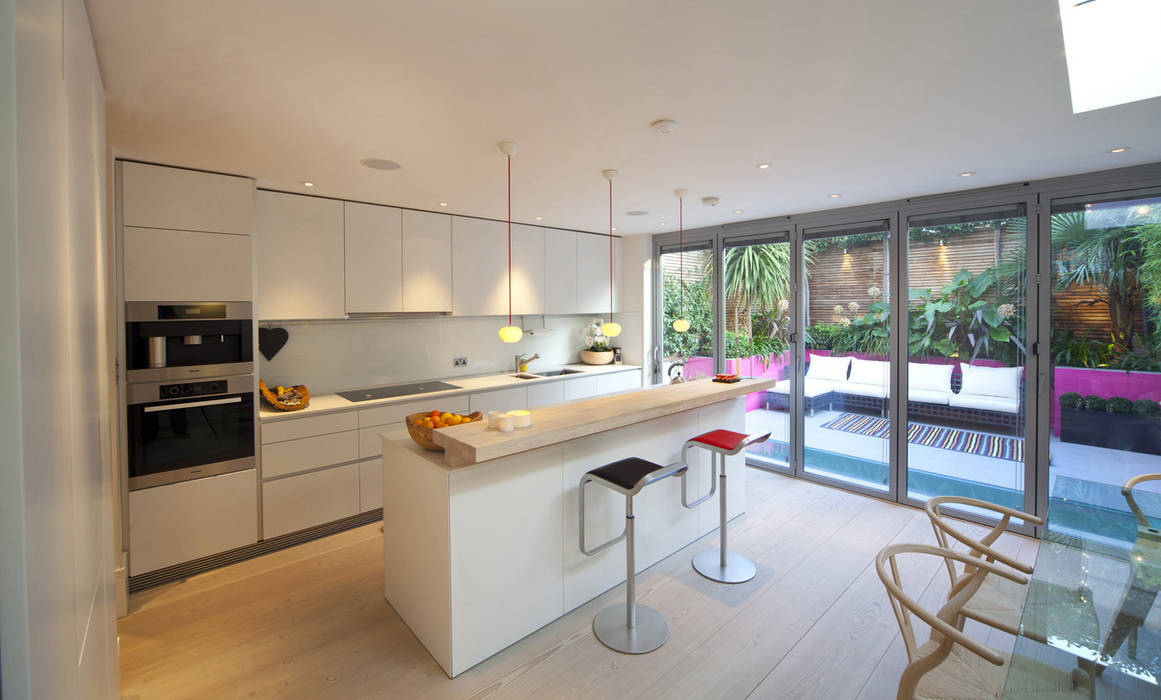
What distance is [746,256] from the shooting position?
495 cm

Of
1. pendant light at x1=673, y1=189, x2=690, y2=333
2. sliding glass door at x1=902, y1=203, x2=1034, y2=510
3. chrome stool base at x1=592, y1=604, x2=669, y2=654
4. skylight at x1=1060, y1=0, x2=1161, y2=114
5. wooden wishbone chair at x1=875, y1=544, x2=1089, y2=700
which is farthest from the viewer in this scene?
pendant light at x1=673, y1=189, x2=690, y2=333

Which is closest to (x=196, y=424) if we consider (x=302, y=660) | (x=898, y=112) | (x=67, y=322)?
(x=302, y=660)

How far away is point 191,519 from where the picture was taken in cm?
298

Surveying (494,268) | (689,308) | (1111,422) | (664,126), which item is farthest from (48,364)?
(689,308)

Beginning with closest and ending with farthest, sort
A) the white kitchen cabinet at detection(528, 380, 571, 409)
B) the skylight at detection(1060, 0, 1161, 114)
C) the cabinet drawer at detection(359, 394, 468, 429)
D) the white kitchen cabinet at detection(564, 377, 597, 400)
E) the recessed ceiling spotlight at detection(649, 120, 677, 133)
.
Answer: the skylight at detection(1060, 0, 1161, 114) → the recessed ceiling spotlight at detection(649, 120, 677, 133) → the cabinet drawer at detection(359, 394, 468, 429) → the white kitchen cabinet at detection(528, 380, 571, 409) → the white kitchen cabinet at detection(564, 377, 597, 400)

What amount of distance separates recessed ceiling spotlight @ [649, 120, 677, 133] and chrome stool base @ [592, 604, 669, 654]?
7.70 feet

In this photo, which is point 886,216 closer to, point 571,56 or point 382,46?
point 571,56

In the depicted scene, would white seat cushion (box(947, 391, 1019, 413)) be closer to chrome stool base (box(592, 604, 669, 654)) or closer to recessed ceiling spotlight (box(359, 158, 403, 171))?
chrome stool base (box(592, 604, 669, 654))

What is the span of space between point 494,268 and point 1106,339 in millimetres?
4443

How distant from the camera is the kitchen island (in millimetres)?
2141

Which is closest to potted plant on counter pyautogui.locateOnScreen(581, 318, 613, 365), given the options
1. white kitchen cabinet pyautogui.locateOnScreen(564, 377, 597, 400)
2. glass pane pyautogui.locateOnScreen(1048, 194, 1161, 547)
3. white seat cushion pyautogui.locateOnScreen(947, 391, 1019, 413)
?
white kitchen cabinet pyautogui.locateOnScreen(564, 377, 597, 400)

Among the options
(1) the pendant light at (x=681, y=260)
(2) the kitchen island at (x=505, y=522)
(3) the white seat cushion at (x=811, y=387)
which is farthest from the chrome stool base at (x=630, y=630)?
(3) the white seat cushion at (x=811, y=387)

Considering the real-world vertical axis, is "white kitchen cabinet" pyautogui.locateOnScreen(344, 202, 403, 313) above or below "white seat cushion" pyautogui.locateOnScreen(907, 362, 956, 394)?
above

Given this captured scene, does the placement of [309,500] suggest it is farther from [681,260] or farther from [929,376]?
[929,376]
